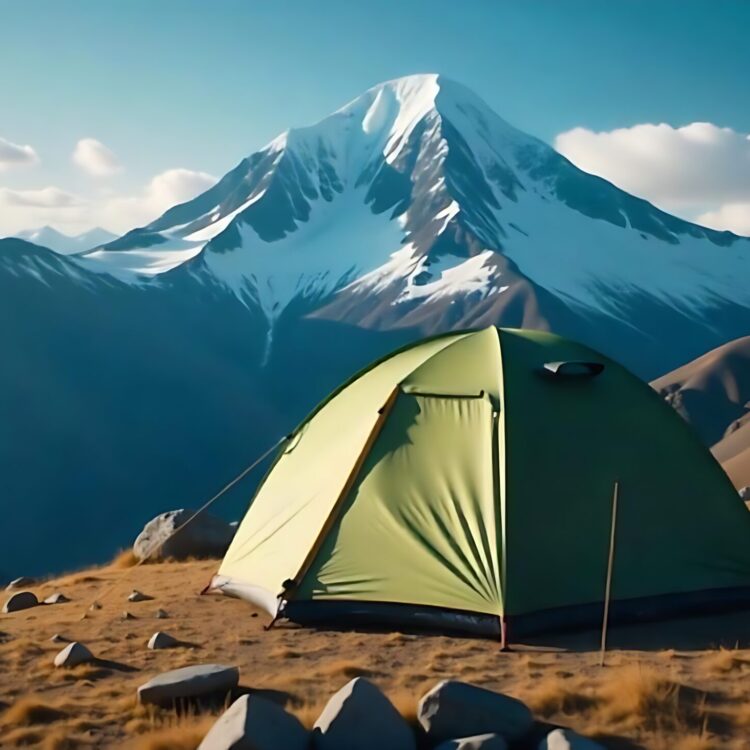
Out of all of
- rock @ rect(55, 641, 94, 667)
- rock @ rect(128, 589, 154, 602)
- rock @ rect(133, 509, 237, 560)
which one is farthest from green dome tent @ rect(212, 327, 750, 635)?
rock @ rect(133, 509, 237, 560)

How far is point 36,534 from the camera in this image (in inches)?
5074

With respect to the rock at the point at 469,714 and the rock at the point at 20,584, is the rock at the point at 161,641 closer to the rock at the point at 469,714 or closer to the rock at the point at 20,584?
the rock at the point at 469,714

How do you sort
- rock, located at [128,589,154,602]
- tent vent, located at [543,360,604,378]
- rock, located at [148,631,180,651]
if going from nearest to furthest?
rock, located at [148,631,180,651] < tent vent, located at [543,360,604,378] < rock, located at [128,589,154,602]

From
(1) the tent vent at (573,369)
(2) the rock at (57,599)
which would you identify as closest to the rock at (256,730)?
(1) the tent vent at (573,369)

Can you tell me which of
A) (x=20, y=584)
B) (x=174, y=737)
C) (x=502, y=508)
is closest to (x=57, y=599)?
(x=20, y=584)

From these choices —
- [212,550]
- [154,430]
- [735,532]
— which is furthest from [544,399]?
[154,430]

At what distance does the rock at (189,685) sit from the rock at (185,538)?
10561 mm

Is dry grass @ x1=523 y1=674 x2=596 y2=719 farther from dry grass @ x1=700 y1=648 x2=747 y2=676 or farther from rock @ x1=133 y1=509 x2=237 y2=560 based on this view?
rock @ x1=133 y1=509 x2=237 y2=560

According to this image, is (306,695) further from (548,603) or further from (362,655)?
(548,603)

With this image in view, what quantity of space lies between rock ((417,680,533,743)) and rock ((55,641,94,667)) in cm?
444

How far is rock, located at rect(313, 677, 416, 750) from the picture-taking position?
286 inches

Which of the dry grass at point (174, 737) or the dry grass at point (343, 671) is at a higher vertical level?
the dry grass at point (343, 671)

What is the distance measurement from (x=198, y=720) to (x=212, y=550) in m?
11.7

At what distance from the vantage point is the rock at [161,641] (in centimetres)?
1105
